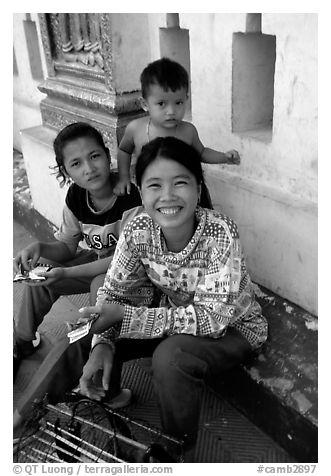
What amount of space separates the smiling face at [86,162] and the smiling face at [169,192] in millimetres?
457

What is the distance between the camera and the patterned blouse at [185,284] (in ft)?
5.43

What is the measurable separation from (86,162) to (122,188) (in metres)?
0.22

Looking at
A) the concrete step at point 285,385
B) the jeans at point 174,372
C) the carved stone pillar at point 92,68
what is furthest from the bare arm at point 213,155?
the jeans at point 174,372

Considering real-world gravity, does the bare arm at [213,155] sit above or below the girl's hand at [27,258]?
above

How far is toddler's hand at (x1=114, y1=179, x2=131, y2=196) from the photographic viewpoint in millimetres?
2162

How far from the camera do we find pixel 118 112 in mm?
2607

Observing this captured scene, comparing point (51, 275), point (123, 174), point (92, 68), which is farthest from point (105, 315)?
point (92, 68)

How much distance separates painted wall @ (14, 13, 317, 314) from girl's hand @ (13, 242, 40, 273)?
3.08ft

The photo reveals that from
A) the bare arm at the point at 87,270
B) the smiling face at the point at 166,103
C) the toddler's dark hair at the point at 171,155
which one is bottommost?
the bare arm at the point at 87,270

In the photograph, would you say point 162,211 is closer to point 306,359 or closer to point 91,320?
point 91,320

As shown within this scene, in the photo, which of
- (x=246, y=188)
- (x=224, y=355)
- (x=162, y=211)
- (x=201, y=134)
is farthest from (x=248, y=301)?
(x=201, y=134)

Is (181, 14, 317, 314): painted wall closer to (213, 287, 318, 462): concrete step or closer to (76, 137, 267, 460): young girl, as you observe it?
(213, 287, 318, 462): concrete step

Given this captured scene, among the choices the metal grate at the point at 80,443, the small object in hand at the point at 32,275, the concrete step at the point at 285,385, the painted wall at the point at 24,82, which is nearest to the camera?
the metal grate at the point at 80,443

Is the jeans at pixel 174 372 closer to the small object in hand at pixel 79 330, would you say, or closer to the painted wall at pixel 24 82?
the small object in hand at pixel 79 330
